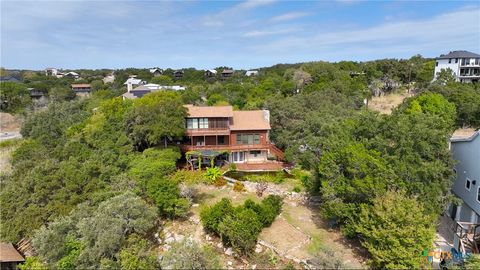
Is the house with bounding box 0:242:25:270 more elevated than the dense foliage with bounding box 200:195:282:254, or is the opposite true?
the dense foliage with bounding box 200:195:282:254

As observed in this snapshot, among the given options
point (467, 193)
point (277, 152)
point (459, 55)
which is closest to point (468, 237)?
point (467, 193)

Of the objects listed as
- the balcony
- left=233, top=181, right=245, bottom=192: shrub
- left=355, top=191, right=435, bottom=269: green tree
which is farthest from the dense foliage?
the balcony

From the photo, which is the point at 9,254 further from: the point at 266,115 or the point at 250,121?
the point at 266,115

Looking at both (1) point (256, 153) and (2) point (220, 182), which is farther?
(1) point (256, 153)

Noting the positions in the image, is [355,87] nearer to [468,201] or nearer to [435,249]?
[468,201]

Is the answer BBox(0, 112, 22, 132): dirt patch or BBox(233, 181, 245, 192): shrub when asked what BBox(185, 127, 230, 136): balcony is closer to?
BBox(233, 181, 245, 192): shrub

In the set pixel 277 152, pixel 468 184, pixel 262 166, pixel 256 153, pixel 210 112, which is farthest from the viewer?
pixel 256 153

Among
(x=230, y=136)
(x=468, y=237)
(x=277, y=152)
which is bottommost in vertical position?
(x=468, y=237)

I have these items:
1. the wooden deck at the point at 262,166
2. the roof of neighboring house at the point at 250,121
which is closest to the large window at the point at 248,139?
the roof of neighboring house at the point at 250,121
